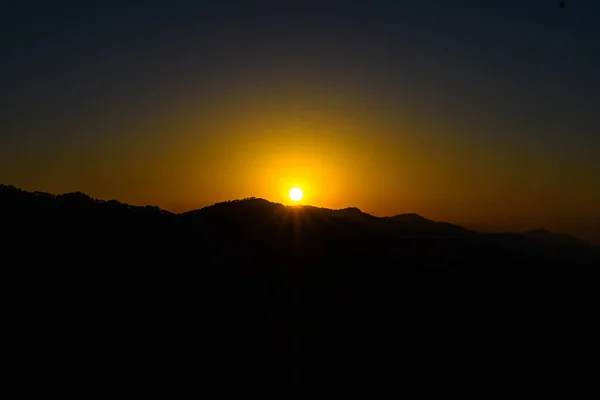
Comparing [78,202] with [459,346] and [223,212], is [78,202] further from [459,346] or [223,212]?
[459,346]

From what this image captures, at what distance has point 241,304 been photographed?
205 feet

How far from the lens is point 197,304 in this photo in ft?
196

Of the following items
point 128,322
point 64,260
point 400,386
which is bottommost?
point 400,386

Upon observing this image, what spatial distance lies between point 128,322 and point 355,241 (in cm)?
5512

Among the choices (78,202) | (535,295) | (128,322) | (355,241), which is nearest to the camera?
(128,322)

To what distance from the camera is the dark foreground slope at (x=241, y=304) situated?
5025cm

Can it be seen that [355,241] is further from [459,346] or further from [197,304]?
[197,304]

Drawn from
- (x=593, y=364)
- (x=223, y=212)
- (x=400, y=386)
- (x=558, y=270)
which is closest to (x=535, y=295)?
(x=593, y=364)

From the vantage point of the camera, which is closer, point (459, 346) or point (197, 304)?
point (197, 304)

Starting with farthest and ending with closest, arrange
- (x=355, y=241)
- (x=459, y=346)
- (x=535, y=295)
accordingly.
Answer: (x=355, y=241), (x=535, y=295), (x=459, y=346)

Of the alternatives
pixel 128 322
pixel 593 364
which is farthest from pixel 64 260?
pixel 593 364

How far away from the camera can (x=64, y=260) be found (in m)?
59.6

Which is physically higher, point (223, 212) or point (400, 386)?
point (223, 212)

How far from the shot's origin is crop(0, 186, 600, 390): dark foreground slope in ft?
165
